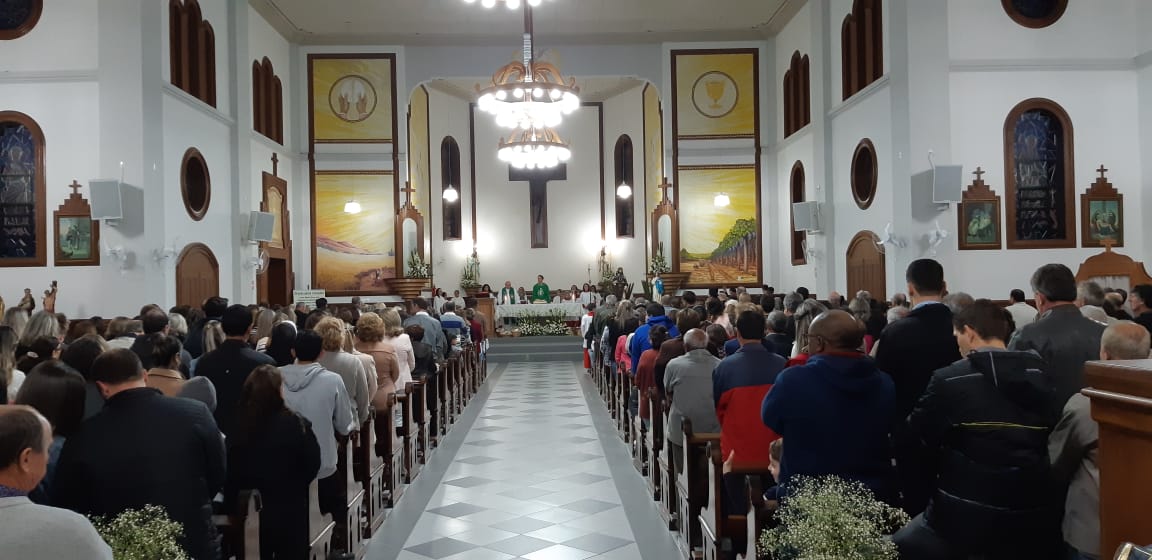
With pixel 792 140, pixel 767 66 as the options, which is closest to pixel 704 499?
pixel 792 140

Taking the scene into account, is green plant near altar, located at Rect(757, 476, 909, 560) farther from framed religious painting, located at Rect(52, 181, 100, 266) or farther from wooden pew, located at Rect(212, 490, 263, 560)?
framed religious painting, located at Rect(52, 181, 100, 266)

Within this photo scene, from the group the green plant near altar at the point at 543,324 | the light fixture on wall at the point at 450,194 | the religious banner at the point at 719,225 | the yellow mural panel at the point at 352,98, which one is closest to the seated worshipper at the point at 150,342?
the yellow mural panel at the point at 352,98

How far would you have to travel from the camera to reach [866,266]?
1426 centimetres

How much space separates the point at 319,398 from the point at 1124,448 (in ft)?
13.4

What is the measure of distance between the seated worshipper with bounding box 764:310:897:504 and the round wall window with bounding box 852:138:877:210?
11179 mm

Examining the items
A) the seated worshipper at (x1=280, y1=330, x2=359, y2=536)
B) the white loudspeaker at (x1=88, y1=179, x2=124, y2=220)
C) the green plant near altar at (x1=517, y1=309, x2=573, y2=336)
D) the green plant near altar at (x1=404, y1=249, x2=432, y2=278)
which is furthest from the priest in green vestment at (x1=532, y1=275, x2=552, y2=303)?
the seated worshipper at (x1=280, y1=330, x2=359, y2=536)

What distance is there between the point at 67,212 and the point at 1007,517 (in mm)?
12716

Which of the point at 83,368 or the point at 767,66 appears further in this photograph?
the point at 767,66

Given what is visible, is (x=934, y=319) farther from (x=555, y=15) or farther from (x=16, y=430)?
(x=555, y=15)

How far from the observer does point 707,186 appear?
19.8 metres

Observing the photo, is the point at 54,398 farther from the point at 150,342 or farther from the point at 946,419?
the point at 946,419

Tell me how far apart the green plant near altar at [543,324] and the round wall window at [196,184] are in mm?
8135

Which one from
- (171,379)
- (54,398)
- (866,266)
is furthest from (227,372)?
(866,266)

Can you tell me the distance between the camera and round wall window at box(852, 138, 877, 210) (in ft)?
46.0
